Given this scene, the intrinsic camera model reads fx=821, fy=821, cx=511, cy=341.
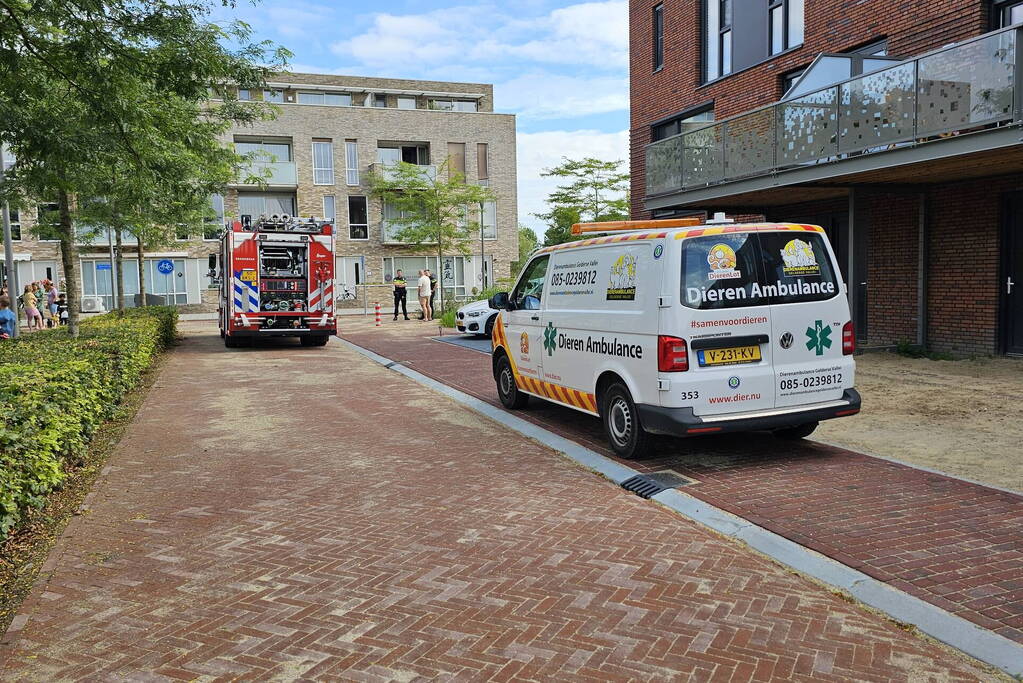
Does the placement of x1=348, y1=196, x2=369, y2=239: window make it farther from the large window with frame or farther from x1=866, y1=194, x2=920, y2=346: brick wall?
x1=866, y1=194, x2=920, y2=346: brick wall

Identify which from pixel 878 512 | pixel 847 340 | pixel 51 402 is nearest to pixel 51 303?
pixel 51 402

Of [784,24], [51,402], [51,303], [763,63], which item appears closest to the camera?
[51,402]

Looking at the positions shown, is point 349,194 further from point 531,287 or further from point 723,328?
point 723,328

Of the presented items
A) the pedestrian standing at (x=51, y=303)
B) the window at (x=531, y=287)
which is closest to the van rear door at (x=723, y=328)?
the window at (x=531, y=287)

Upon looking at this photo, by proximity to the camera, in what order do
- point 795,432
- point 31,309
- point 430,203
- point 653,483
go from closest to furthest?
point 653,483
point 795,432
point 31,309
point 430,203

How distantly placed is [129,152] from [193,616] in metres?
7.44

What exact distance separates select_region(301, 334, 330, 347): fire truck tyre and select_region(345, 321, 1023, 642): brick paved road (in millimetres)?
12378

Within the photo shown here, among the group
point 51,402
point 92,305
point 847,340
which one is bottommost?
point 51,402

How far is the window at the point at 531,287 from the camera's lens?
28.5 feet

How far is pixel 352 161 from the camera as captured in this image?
144ft

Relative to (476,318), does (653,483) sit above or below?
below

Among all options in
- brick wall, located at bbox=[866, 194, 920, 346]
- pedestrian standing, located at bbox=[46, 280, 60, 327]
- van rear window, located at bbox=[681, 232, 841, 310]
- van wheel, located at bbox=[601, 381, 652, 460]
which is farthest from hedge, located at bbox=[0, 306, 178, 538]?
pedestrian standing, located at bbox=[46, 280, 60, 327]

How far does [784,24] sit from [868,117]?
590 centimetres

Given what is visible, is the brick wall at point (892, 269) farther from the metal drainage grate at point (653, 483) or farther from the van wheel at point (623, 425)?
the metal drainage grate at point (653, 483)
